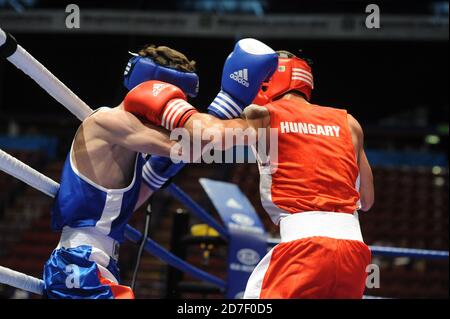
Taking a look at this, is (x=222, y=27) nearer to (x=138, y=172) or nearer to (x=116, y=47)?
(x=116, y=47)

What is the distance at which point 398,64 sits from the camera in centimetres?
1147

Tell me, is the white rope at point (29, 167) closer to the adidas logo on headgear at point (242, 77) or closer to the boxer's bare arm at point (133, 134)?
the boxer's bare arm at point (133, 134)

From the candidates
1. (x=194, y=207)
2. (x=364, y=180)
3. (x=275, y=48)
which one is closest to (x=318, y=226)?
(x=364, y=180)

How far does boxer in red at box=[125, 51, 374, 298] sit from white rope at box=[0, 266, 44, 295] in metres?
0.58

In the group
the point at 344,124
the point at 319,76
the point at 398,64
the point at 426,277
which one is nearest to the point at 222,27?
the point at 319,76

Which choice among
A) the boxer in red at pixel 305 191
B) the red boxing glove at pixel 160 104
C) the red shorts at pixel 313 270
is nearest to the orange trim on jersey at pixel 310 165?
the boxer in red at pixel 305 191

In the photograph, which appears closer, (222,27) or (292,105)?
(292,105)

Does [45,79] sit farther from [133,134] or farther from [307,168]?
[307,168]

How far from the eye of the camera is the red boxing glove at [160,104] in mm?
1768

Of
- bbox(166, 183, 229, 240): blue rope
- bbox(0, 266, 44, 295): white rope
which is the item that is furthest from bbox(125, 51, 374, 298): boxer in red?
bbox(166, 183, 229, 240): blue rope

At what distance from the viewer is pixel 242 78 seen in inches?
74.5

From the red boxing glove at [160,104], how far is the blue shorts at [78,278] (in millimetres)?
428
